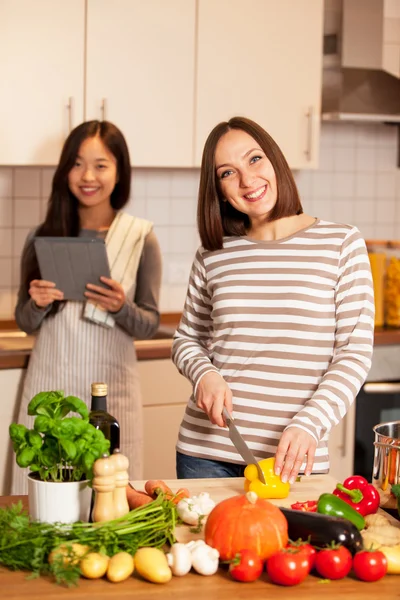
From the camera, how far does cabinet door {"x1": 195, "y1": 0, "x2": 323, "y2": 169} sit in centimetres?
314

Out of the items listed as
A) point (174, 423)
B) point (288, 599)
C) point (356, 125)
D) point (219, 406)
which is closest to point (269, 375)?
point (219, 406)

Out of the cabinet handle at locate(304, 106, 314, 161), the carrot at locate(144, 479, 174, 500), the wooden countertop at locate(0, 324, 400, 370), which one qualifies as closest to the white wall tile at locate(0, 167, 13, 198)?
the wooden countertop at locate(0, 324, 400, 370)

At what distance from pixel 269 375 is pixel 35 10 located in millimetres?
1697

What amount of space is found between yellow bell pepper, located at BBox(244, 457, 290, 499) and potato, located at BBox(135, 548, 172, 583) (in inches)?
12.6

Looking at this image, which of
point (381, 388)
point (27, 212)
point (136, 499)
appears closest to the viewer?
point (136, 499)

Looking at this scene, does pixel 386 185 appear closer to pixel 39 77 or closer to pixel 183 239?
pixel 183 239

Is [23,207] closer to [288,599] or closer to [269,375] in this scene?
[269,375]

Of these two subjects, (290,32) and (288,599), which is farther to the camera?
(290,32)

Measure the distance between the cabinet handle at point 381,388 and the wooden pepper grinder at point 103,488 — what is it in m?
2.04

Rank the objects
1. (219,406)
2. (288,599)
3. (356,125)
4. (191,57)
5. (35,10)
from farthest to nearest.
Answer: (356,125)
(191,57)
(35,10)
(219,406)
(288,599)

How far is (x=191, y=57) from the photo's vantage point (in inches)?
123

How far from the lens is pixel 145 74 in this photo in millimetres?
3055

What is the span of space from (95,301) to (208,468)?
37.0 inches

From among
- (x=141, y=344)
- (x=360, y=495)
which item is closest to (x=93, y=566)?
(x=360, y=495)
